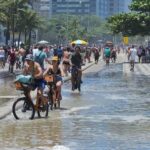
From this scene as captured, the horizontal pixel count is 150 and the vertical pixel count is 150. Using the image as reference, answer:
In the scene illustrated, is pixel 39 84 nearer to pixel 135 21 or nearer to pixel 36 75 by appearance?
pixel 36 75

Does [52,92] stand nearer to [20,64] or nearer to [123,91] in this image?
[123,91]

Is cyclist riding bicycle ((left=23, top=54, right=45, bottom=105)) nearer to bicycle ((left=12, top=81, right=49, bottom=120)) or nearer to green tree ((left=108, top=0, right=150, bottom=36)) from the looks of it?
bicycle ((left=12, top=81, right=49, bottom=120))

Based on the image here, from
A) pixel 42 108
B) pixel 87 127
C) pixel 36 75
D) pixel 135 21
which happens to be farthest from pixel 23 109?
pixel 135 21

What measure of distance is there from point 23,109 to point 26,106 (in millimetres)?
104

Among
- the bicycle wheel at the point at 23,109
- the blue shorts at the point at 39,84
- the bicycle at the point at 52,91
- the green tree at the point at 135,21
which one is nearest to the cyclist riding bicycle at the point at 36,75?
the blue shorts at the point at 39,84

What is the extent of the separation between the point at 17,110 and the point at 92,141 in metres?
3.86

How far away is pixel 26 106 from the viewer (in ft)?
51.3

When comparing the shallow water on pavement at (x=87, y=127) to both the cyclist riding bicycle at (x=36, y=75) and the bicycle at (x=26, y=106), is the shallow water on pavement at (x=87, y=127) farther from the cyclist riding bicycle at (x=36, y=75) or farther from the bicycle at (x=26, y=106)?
the cyclist riding bicycle at (x=36, y=75)

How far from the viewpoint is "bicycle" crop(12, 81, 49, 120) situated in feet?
50.8

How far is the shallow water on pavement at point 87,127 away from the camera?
11.9 m

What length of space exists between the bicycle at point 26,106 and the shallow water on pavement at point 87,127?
244mm

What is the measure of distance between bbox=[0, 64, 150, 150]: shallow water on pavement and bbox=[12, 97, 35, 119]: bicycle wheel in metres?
0.22

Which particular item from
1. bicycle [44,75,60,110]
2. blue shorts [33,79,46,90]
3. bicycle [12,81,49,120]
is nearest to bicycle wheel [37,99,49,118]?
bicycle [12,81,49,120]

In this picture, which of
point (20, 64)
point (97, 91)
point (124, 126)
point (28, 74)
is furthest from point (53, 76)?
point (20, 64)
